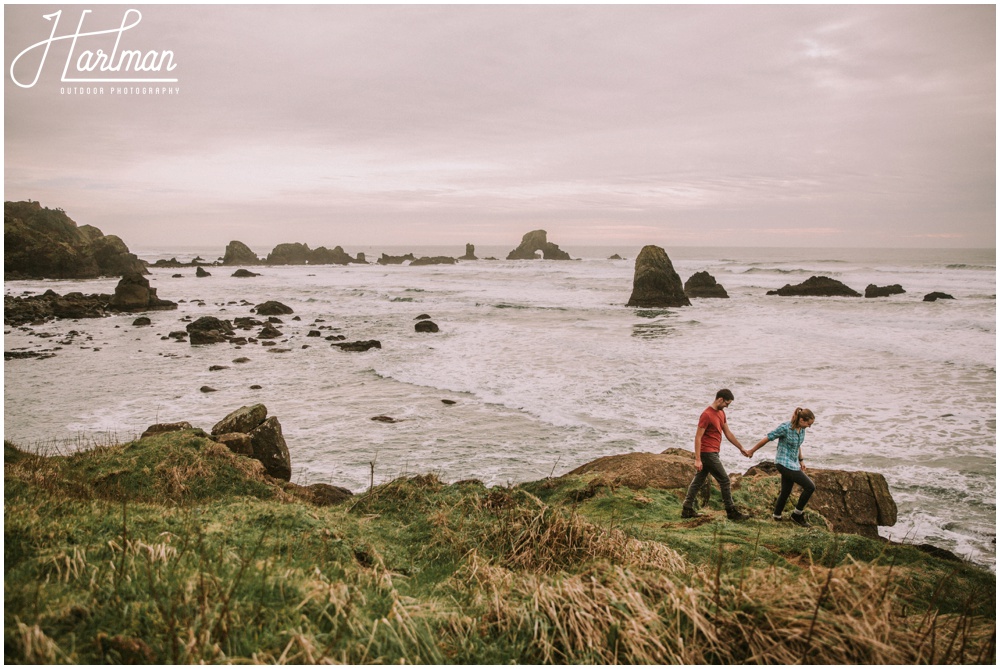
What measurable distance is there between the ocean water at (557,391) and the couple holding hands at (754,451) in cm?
220

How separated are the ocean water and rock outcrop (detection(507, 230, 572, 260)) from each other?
82.8 m

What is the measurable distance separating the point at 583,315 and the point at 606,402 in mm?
19402

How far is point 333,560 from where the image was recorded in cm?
467

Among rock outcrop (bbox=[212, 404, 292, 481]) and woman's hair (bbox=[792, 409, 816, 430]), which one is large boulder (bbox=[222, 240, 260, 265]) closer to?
rock outcrop (bbox=[212, 404, 292, 481])

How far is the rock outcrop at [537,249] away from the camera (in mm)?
115438

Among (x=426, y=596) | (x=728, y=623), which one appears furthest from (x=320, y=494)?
(x=728, y=623)

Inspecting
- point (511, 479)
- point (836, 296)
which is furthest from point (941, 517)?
point (836, 296)

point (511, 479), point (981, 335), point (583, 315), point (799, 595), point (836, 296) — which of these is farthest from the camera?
point (836, 296)

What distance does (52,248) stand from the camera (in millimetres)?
52500

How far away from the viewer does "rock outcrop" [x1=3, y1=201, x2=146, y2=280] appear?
167 feet

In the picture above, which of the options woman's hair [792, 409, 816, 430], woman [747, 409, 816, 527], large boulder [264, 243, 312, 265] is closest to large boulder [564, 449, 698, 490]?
woman [747, 409, 816, 527]

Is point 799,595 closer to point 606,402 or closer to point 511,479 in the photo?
point 511,479

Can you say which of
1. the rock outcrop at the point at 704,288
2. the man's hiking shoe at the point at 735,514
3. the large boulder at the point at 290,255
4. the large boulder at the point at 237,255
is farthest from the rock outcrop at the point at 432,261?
the man's hiking shoe at the point at 735,514

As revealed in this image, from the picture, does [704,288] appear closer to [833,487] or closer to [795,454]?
[833,487]
